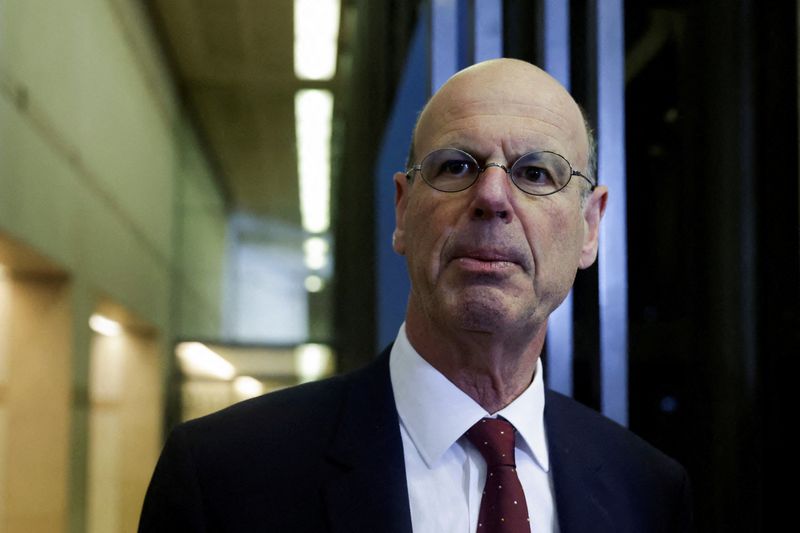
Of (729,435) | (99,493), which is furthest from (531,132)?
(99,493)

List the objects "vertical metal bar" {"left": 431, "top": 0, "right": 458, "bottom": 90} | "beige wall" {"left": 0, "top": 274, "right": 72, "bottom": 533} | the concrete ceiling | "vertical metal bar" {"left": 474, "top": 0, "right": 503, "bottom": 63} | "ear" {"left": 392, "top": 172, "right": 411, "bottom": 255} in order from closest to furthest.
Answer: "ear" {"left": 392, "top": 172, "right": 411, "bottom": 255}, "vertical metal bar" {"left": 474, "top": 0, "right": 503, "bottom": 63}, "vertical metal bar" {"left": 431, "top": 0, "right": 458, "bottom": 90}, "beige wall" {"left": 0, "top": 274, "right": 72, "bottom": 533}, the concrete ceiling

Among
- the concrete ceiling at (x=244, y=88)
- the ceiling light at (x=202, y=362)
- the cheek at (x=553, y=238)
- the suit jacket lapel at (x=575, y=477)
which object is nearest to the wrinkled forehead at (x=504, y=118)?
the cheek at (x=553, y=238)

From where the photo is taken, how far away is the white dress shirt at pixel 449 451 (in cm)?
153

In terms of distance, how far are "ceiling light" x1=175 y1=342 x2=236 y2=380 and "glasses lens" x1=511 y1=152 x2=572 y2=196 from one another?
5685mm

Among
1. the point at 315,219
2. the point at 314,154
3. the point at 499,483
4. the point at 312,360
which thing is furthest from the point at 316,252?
the point at 499,483

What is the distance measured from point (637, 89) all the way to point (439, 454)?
6.39 ft

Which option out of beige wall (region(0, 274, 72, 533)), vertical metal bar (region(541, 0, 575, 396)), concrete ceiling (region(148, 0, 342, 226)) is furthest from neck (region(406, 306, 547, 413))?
concrete ceiling (region(148, 0, 342, 226))

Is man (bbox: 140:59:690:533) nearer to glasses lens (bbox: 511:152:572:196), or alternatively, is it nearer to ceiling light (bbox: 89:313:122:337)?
glasses lens (bbox: 511:152:572:196)

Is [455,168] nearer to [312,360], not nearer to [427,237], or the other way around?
[427,237]

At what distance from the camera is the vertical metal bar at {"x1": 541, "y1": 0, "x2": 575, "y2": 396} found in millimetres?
2561

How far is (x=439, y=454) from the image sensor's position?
156 cm

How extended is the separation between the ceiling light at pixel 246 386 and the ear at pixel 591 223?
16.3 feet

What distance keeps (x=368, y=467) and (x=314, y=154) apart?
7.45 meters

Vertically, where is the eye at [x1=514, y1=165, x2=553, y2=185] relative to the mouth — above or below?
above
